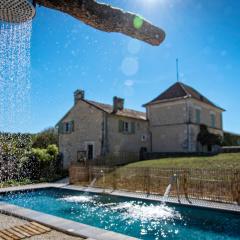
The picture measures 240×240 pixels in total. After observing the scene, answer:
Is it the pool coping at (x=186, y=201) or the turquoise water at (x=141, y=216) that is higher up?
the pool coping at (x=186, y=201)

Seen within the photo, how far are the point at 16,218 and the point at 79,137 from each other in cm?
2123

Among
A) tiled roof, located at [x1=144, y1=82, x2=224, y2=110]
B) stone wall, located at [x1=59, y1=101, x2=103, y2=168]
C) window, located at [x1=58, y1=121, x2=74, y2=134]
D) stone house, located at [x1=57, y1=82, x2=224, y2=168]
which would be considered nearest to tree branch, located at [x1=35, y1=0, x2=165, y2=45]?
stone house, located at [x1=57, y1=82, x2=224, y2=168]

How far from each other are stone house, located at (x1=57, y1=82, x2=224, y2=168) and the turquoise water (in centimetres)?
1219

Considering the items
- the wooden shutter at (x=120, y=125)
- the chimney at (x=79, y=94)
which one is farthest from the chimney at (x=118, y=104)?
the chimney at (x=79, y=94)

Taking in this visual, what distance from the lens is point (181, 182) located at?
14211mm

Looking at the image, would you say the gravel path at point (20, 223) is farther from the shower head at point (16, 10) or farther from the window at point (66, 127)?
the window at point (66, 127)

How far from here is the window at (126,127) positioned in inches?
1149

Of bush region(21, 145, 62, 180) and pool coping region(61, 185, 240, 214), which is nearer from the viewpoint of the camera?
pool coping region(61, 185, 240, 214)

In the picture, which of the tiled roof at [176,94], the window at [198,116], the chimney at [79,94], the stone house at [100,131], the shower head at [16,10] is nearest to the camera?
the shower head at [16,10]

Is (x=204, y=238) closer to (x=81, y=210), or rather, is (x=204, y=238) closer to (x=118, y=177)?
(x=81, y=210)

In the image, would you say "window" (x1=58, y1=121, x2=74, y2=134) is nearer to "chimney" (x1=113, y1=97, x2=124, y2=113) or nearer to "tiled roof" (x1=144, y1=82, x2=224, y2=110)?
"chimney" (x1=113, y1=97, x2=124, y2=113)

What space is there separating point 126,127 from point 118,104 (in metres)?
2.59

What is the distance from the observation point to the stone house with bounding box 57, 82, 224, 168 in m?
28.2

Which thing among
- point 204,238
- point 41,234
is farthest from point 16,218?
point 204,238
